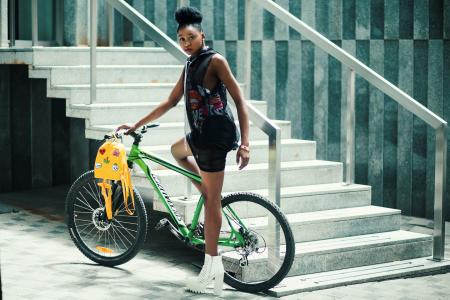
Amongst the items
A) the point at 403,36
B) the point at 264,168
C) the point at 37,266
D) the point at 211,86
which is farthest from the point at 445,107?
the point at 37,266

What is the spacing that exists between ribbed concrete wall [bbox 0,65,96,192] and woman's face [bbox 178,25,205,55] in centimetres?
450

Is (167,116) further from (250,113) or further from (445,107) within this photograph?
(445,107)

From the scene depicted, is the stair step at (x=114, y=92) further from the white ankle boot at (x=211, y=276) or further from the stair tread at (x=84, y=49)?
the white ankle boot at (x=211, y=276)

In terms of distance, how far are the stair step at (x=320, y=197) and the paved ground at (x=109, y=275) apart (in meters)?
0.53

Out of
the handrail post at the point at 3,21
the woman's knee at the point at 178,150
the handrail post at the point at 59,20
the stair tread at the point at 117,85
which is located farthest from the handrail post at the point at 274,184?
the handrail post at the point at 59,20

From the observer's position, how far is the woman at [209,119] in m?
6.02

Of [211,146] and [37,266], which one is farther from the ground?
[211,146]

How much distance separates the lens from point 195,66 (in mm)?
6094

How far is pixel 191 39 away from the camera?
19.9 feet

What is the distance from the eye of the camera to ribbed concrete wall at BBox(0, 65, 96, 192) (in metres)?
10.2

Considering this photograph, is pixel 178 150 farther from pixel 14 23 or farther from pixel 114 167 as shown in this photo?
pixel 14 23

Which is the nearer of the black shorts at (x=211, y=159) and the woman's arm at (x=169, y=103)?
the black shorts at (x=211, y=159)

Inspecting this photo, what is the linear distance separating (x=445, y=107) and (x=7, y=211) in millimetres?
4417

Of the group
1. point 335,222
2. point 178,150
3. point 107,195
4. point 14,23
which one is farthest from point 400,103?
point 14,23
